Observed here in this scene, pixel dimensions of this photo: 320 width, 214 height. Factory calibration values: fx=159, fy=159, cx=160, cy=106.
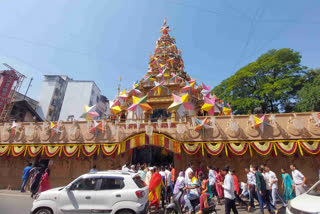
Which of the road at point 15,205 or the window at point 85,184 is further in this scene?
the road at point 15,205

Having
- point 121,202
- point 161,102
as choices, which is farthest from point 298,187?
point 161,102

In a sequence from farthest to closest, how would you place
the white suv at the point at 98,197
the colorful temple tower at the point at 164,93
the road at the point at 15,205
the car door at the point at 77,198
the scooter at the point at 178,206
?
the colorful temple tower at the point at 164,93, the road at the point at 15,205, the scooter at the point at 178,206, the car door at the point at 77,198, the white suv at the point at 98,197

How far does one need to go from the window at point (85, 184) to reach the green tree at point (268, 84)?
23.0 meters

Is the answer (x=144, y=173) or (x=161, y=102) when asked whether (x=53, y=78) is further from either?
(x=144, y=173)

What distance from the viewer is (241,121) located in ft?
40.9

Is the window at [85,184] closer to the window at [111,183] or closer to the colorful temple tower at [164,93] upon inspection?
the window at [111,183]

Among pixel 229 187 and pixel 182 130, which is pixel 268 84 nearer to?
pixel 182 130

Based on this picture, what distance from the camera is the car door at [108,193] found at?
203 inches

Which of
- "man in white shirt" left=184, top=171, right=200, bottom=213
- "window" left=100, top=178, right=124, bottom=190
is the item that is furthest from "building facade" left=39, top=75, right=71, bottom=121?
"man in white shirt" left=184, top=171, right=200, bottom=213

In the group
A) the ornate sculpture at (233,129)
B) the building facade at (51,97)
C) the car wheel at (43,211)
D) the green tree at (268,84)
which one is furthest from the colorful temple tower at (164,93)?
the building facade at (51,97)

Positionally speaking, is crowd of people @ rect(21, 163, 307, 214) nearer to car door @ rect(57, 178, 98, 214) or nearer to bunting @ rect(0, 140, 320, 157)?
car door @ rect(57, 178, 98, 214)

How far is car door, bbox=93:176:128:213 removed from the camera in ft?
16.9

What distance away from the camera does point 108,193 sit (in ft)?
17.4

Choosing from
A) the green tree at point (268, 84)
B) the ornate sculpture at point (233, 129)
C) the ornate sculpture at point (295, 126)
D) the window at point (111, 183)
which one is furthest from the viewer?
the green tree at point (268, 84)
